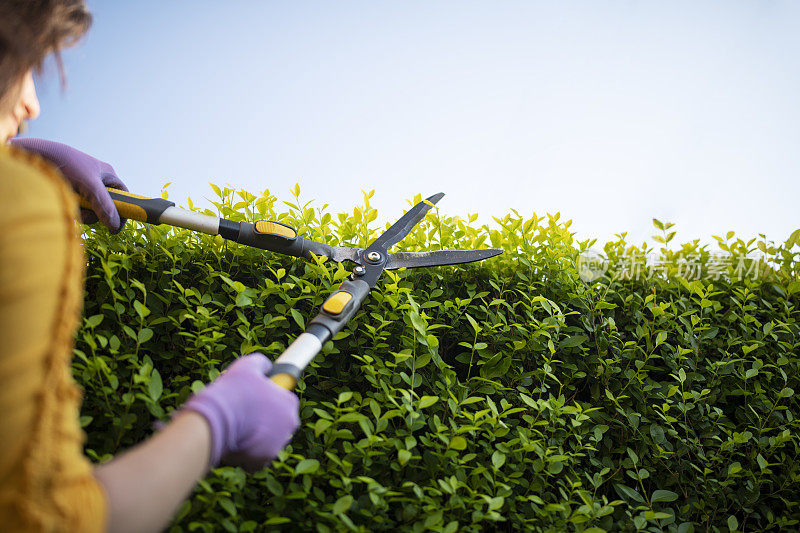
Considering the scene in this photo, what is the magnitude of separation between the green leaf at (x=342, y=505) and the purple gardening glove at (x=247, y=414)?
41 centimetres

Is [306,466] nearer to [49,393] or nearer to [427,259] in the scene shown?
[49,393]

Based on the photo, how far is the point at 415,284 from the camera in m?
2.24

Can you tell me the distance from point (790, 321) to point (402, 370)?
2086mm

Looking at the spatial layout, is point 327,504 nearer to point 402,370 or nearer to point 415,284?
point 402,370

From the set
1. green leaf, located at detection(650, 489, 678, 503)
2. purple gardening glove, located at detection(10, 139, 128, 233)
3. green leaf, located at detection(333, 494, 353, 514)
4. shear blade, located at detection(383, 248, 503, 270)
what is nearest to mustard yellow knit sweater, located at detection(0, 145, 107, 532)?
green leaf, located at detection(333, 494, 353, 514)

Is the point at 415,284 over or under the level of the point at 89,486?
over

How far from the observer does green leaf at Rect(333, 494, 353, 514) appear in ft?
4.62

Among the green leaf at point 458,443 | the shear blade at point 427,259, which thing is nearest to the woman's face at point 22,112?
the shear blade at point 427,259

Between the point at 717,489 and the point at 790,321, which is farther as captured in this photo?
the point at 790,321

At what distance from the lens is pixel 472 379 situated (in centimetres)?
196

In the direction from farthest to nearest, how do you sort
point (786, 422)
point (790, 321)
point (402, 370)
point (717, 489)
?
point (790, 321) < point (786, 422) < point (717, 489) < point (402, 370)

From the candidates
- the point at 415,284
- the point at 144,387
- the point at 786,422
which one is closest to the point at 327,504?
the point at 144,387

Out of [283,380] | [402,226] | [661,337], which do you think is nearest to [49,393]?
[283,380]

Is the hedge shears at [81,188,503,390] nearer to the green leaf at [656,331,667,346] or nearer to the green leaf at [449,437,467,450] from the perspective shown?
the green leaf at [449,437,467,450]
